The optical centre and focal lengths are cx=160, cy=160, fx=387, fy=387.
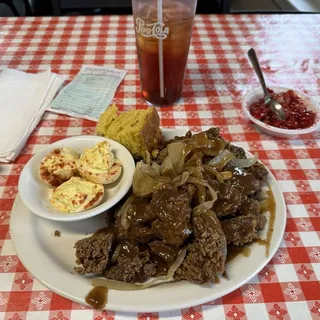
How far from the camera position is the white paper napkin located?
171cm

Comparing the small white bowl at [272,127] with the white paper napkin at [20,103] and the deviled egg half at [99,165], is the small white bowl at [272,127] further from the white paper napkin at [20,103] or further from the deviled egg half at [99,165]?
the white paper napkin at [20,103]

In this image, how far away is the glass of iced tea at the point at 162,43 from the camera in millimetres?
1679

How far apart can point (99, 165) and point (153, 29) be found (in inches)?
28.0

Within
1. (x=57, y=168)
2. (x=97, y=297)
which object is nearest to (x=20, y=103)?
(x=57, y=168)

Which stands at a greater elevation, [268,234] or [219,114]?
[268,234]

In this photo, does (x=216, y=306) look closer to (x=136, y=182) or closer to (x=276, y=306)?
(x=276, y=306)

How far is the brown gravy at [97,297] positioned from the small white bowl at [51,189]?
0.78ft

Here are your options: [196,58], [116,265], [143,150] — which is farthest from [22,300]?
[196,58]

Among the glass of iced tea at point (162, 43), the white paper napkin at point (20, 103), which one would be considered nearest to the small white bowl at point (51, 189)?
the white paper napkin at point (20, 103)

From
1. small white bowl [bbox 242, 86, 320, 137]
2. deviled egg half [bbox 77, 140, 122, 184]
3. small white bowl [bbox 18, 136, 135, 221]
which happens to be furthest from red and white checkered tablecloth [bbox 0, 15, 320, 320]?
deviled egg half [bbox 77, 140, 122, 184]

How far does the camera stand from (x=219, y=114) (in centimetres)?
196

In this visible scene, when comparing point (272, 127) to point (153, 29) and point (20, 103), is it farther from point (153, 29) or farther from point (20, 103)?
point (20, 103)

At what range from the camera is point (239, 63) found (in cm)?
236

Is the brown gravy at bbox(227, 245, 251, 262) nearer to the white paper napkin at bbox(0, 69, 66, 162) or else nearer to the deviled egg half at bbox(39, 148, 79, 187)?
the deviled egg half at bbox(39, 148, 79, 187)
